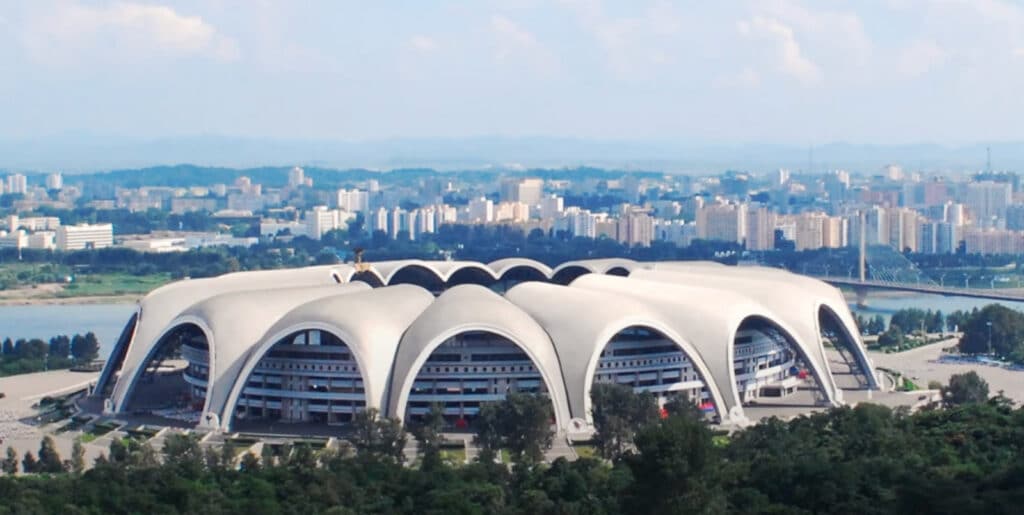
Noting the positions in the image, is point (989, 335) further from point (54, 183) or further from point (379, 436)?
point (54, 183)

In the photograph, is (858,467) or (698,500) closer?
(698,500)

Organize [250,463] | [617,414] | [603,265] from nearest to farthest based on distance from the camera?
[250,463] < [617,414] < [603,265]

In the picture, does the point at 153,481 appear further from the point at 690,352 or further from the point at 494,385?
the point at 690,352

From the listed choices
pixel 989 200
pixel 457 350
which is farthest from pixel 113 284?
pixel 989 200

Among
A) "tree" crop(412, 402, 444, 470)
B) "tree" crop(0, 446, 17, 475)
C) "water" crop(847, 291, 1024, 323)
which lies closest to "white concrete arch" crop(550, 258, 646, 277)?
"tree" crop(412, 402, 444, 470)

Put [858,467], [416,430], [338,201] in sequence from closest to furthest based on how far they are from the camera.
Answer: [858,467] → [416,430] → [338,201]

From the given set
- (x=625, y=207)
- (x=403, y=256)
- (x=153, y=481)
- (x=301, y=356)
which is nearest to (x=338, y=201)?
(x=625, y=207)
